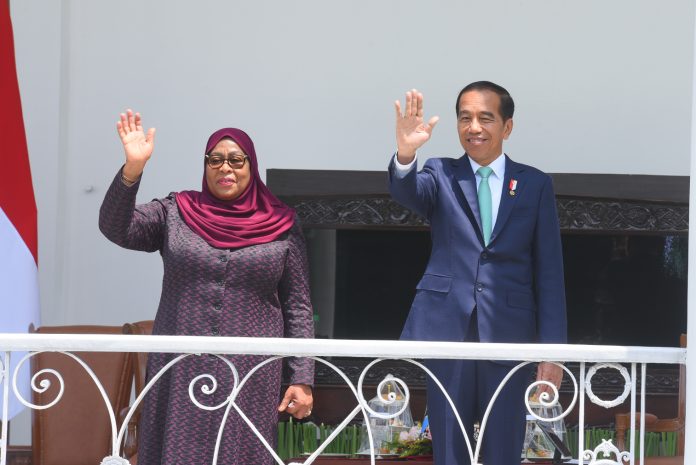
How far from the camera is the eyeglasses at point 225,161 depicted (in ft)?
10.3

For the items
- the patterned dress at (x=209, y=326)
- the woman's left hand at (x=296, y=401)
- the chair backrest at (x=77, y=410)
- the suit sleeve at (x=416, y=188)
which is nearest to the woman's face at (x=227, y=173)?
the patterned dress at (x=209, y=326)

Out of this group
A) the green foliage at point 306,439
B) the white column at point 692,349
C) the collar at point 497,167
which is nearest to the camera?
the white column at point 692,349

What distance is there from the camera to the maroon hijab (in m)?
3.12

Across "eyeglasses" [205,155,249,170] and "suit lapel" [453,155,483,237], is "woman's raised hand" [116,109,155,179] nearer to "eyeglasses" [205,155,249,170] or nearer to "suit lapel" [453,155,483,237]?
"eyeglasses" [205,155,249,170]

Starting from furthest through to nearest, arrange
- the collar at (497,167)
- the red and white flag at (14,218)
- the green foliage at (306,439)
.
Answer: the green foliage at (306,439)
the red and white flag at (14,218)
the collar at (497,167)

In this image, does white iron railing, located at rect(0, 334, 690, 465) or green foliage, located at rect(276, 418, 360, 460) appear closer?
white iron railing, located at rect(0, 334, 690, 465)

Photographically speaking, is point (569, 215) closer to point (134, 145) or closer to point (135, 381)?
point (135, 381)

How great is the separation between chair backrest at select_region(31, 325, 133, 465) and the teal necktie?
1.79m

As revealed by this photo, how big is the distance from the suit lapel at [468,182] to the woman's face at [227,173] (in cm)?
58

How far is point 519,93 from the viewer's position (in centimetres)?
494

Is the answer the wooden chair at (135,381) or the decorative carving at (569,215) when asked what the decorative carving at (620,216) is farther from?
the wooden chair at (135,381)

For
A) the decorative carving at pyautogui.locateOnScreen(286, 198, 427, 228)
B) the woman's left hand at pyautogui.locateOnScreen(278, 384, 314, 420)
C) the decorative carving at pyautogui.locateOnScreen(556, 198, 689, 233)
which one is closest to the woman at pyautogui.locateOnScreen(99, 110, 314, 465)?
the woman's left hand at pyautogui.locateOnScreen(278, 384, 314, 420)

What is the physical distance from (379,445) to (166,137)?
1719 mm

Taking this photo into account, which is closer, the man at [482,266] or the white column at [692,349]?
the white column at [692,349]
